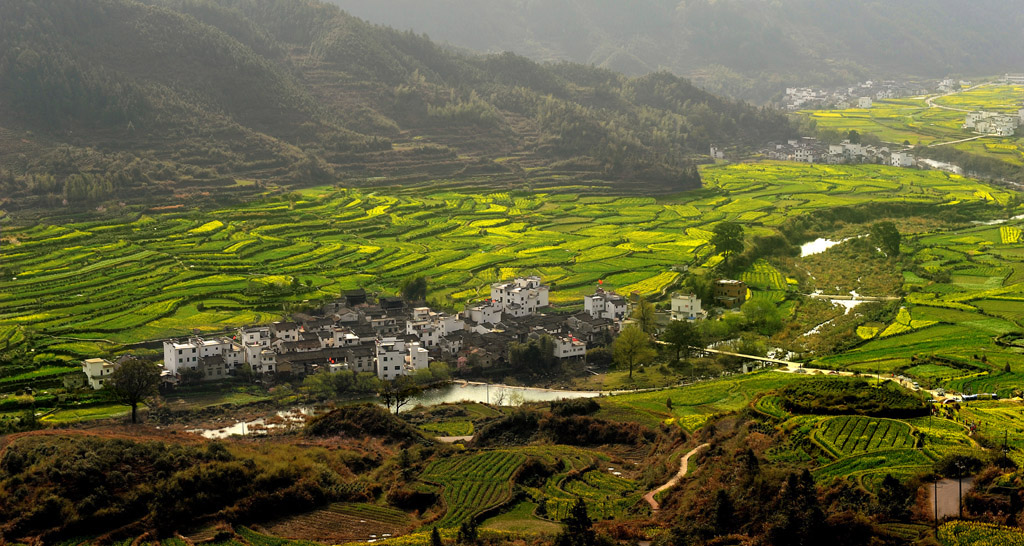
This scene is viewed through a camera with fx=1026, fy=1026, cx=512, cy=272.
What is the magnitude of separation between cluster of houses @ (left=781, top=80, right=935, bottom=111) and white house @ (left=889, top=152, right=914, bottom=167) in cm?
3531

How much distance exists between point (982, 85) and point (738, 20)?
4537 cm

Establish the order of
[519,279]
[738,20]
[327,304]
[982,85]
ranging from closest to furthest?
[327,304]
[519,279]
[982,85]
[738,20]

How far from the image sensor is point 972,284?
46.8 metres

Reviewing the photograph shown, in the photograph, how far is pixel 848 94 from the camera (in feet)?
477

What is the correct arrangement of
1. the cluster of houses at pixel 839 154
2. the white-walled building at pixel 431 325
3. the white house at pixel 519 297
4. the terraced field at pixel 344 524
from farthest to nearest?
1. the cluster of houses at pixel 839 154
2. the white house at pixel 519 297
3. the white-walled building at pixel 431 325
4. the terraced field at pixel 344 524

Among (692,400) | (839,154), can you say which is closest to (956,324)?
(692,400)

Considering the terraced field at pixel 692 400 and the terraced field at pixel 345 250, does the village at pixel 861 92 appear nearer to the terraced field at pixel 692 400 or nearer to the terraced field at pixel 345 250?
the terraced field at pixel 345 250

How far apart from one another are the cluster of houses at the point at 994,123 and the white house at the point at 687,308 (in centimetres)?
6658

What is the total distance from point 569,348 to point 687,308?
23.1 ft

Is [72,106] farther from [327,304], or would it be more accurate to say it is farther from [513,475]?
[513,475]

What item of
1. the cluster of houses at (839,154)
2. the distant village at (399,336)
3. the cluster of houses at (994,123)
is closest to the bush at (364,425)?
the distant village at (399,336)

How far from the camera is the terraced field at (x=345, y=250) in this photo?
44.4m

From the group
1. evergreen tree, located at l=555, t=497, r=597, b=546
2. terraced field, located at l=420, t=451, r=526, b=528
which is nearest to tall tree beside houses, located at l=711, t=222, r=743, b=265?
terraced field, located at l=420, t=451, r=526, b=528

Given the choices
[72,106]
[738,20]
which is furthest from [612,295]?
[738,20]
